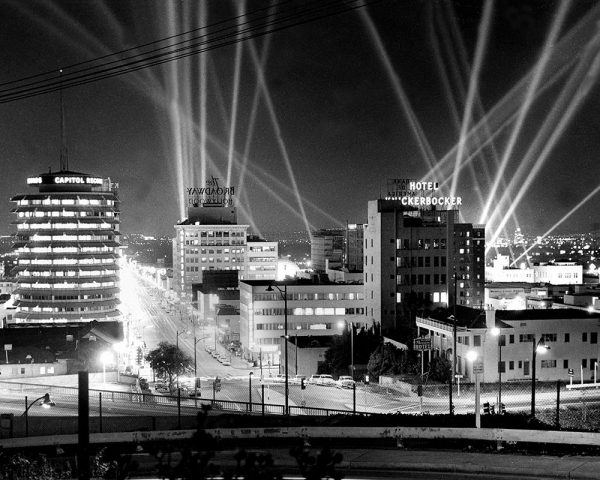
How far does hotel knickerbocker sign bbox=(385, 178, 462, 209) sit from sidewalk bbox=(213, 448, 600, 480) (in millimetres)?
64489

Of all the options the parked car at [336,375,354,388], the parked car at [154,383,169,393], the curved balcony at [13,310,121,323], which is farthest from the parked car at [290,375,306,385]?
the curved balcony at [13,310,121,323]

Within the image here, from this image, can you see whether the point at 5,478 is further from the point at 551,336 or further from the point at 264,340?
the point at 264,340

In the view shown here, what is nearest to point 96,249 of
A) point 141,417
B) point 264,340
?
point 264,340

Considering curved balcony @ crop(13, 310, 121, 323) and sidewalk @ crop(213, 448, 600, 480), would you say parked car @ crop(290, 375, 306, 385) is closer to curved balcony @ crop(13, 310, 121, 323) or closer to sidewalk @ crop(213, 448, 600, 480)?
sidewalk @ crop(213, 448, 600, 480)

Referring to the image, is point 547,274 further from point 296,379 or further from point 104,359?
point 104,359

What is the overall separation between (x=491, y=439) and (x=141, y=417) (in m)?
12.6

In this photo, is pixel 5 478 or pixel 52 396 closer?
pixel 5 478

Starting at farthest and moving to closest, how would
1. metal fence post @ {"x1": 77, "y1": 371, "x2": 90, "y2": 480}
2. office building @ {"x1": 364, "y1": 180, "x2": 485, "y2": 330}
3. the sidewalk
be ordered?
1. office building @ {"x1": 364, "y1": 180, "x2": 485, "y2": 330}
2. the sidewalk
3. metal fence post @ {"x1": 77, "y1": 371, "x2": 90, "y2": 480}

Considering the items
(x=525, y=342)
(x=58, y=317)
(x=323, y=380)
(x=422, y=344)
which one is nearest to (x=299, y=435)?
(x=422, y=344)

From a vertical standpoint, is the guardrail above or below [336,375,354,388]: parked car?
above

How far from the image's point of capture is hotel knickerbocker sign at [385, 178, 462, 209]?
8698cm

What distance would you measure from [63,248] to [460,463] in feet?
254

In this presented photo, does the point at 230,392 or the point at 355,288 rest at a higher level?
the point at 355,288

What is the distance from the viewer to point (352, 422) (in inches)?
1080
